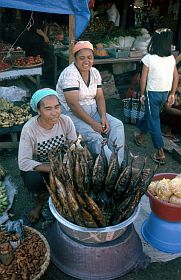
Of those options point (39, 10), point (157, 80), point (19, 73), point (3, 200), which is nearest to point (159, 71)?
point (157, 80)

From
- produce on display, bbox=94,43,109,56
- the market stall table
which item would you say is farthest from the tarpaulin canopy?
produce on display, bbox=94,43,109,56

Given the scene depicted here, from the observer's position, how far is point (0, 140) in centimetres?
514

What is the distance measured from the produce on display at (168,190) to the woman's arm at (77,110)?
1.22 m

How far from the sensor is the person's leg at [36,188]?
337 cm

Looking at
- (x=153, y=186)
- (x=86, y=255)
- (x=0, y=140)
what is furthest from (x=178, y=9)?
(x=86, y=255)

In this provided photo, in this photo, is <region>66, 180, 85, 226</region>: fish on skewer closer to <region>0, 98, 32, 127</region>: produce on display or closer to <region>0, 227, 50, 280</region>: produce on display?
<region>0, 227, 50, 280</region>: produce on display

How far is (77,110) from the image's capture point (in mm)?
4066

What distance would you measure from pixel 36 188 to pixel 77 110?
1.11 metres

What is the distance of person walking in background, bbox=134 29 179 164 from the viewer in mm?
4545

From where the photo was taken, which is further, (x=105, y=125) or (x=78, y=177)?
(x=105, y=125)

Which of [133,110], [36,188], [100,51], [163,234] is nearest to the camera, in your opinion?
[163,234]

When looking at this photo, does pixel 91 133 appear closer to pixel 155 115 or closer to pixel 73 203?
pixel 155 115

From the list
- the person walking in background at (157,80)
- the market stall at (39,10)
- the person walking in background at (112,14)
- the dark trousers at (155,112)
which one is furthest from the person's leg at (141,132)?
the person walking in background at (112,14)

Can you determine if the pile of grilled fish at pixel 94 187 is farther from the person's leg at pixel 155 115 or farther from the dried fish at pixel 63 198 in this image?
the person's leg at pixel 155 115
